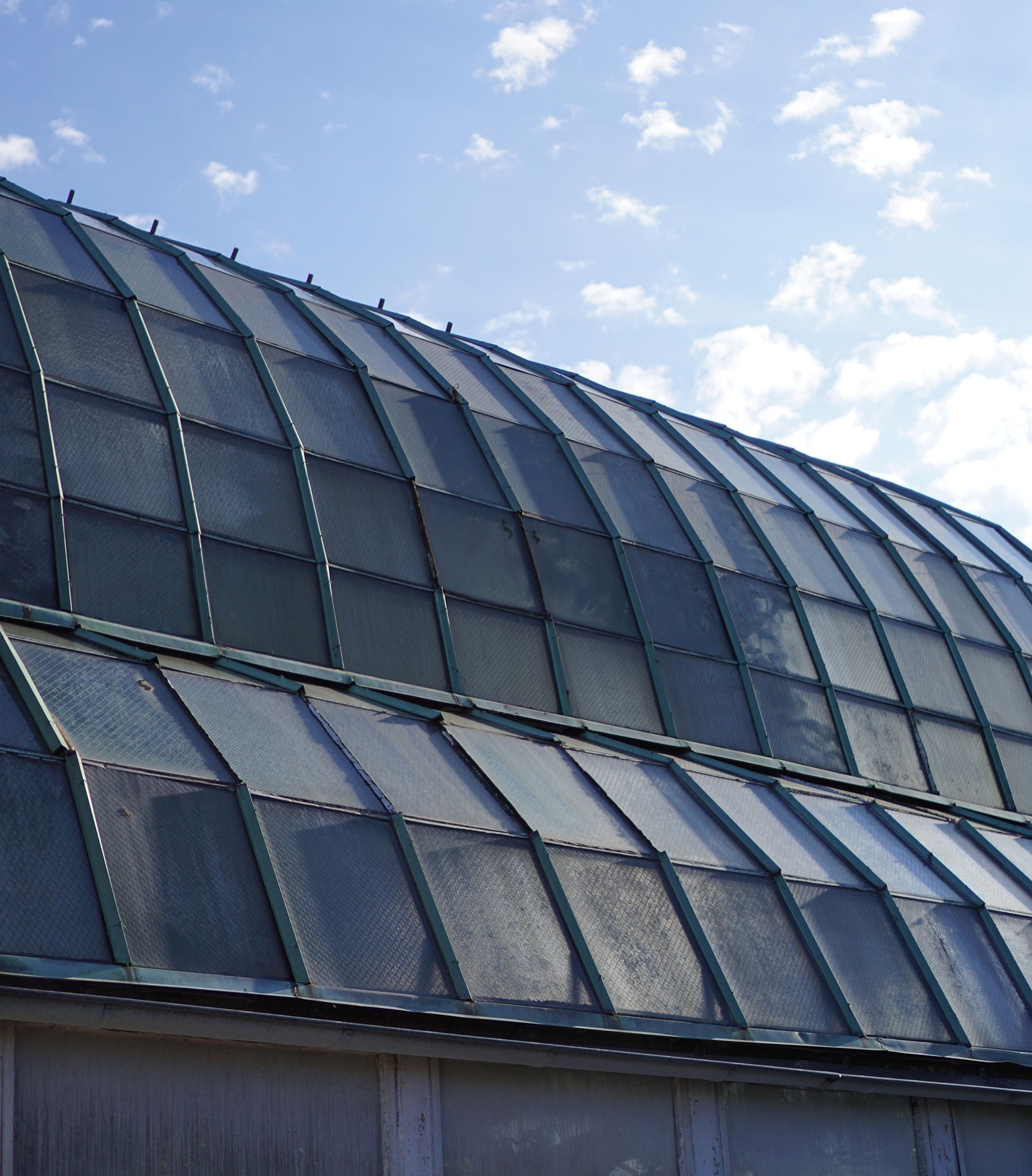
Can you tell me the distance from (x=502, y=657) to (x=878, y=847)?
19.4ft

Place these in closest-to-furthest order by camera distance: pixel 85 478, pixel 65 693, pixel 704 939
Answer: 1. pixel 65 693
2. pixel 704 939
3. pixel 85 478

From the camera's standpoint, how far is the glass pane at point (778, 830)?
16.5 m

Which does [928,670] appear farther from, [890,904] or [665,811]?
[665,811]

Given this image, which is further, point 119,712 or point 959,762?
point 959,762

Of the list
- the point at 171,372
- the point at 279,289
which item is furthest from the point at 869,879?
the point at 279,289

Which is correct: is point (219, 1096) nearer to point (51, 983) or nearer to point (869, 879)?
point (51, 983)

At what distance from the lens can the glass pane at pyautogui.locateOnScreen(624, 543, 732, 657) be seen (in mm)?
21281

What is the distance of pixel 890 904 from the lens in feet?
54.3

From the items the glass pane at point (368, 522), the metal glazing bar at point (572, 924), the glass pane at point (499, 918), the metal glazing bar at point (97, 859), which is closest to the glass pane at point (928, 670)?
the glass pane at point (368, 522)

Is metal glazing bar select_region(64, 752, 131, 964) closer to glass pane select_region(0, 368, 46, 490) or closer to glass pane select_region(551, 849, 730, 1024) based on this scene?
glass pane select_region(551, 849, 730, 1024)

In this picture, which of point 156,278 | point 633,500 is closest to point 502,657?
point 633,500

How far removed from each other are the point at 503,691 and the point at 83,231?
402 inches

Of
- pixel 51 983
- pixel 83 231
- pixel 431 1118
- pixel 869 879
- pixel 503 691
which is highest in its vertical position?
pixel 83 231

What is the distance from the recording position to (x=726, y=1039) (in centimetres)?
1328
